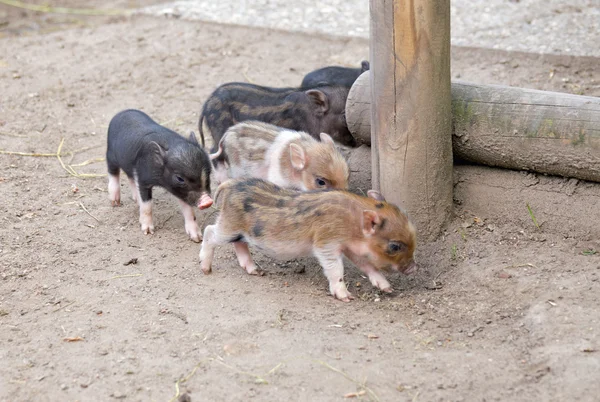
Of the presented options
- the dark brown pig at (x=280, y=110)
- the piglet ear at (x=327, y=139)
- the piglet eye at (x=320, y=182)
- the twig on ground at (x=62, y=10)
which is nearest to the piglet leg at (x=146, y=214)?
the dark brown pig at (x=280, y=110)

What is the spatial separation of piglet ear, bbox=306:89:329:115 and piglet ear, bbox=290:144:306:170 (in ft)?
2.95

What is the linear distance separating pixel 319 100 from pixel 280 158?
2.79 feet

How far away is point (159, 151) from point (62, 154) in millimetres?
1993

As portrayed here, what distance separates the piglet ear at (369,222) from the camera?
5191 mm

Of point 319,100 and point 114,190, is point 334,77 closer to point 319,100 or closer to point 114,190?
point 319,100

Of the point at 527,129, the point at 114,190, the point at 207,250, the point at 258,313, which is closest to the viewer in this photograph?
the point at 258,313

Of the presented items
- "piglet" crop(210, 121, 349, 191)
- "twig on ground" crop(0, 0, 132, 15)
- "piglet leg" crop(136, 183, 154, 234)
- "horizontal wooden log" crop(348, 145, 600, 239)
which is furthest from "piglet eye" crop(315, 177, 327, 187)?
"twig on ground" crop(0, 0, 132, 15)

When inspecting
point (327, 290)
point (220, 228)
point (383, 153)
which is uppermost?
point (383, 153)

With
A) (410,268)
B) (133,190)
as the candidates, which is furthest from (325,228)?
(133,190)

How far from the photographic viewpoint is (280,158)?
6.54 m

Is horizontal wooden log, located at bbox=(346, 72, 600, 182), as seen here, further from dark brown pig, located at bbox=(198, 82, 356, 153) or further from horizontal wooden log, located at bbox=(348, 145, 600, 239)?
dark brown pig, located at bbox=(198, 82, 356, 153)

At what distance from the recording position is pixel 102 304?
17.3ft

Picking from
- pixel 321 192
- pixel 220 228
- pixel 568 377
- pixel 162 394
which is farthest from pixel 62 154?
pixel 568 377

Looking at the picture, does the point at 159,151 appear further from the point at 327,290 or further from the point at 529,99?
the point at 529,99
